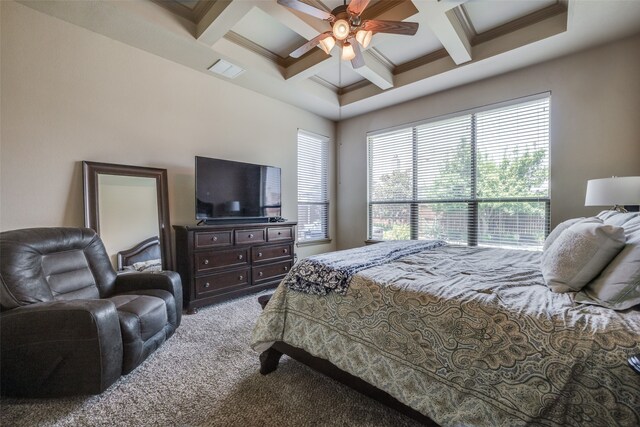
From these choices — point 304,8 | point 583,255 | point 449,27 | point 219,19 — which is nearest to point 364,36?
point 304,8

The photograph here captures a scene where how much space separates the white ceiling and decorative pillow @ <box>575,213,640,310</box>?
86.1 inches

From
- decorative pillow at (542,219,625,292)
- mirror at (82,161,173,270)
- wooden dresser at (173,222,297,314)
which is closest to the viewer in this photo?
decorative pillow at (542,219,625,292)

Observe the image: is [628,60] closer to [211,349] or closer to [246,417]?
[246,417]

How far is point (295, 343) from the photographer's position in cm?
171

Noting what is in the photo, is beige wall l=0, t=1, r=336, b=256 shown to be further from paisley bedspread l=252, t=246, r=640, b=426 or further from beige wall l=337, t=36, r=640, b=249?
beige wall l=337, t=36, r=640, b=249

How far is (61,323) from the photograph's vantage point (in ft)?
4.90

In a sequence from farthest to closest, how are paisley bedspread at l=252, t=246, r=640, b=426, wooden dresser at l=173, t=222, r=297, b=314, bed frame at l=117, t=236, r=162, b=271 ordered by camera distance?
wooden dresser at l=173, t=222, r=297, b=314, bed frame at l=117, t=236, r=162, b=271, paisley bedspread at l=252, t=246, r=640, b=426

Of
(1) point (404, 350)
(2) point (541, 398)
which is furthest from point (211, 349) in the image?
(2) point (541, 398)

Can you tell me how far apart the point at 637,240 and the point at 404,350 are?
109 cm

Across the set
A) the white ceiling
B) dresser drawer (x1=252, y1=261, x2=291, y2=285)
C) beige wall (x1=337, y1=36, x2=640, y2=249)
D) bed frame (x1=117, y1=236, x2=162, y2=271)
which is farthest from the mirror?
beige wall (x1=337, y1=36, x2=640, y2=249)

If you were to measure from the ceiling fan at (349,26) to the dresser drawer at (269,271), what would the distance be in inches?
98.7

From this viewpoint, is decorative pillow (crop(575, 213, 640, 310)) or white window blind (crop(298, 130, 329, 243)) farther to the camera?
white window blind (crop(298, 130, 329, 243))

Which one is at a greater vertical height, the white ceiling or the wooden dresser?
the white ceiling

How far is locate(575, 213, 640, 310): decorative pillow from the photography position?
1053 mm
